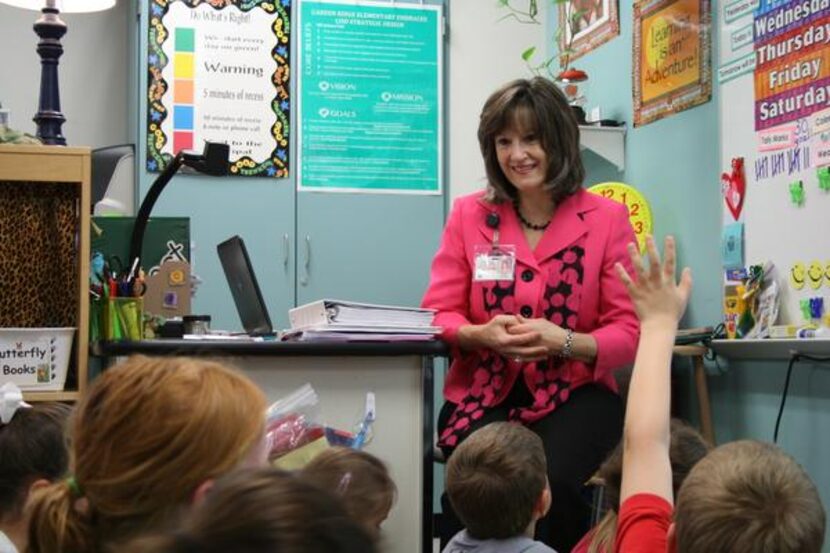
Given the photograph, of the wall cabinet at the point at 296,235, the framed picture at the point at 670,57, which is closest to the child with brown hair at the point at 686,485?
the framed picture at the point at 670,57

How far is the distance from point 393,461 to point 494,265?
51cm

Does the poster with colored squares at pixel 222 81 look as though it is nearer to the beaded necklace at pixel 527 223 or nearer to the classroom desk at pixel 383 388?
the beaded necklace at pixel 527 223

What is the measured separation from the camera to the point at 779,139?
291 centimetres

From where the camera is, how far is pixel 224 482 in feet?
2.05

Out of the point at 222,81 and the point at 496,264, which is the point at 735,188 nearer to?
the point at 496,264

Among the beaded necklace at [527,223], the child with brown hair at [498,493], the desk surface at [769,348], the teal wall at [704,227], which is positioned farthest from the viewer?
the teal wall at [704,227]

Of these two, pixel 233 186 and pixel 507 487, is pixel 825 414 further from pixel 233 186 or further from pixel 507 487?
pixel 233 186

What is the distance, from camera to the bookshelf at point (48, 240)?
2.04 metres

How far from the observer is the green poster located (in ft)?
14.4

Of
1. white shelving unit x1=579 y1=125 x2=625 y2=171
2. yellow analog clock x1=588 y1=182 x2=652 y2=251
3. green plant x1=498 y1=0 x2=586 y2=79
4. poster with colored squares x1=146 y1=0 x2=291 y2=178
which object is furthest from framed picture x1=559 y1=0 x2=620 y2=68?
poster with colored squares x1=146 y1=0 x2=291 y2=178

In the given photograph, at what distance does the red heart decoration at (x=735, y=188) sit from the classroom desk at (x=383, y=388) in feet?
4.30

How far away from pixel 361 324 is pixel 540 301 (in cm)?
45

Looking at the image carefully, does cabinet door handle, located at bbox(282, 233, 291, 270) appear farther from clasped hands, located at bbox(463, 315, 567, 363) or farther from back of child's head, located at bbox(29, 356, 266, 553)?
back of child's head, located at bbox(29, 356, 266, 553)

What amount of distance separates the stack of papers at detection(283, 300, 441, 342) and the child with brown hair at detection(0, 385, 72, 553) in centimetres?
59
